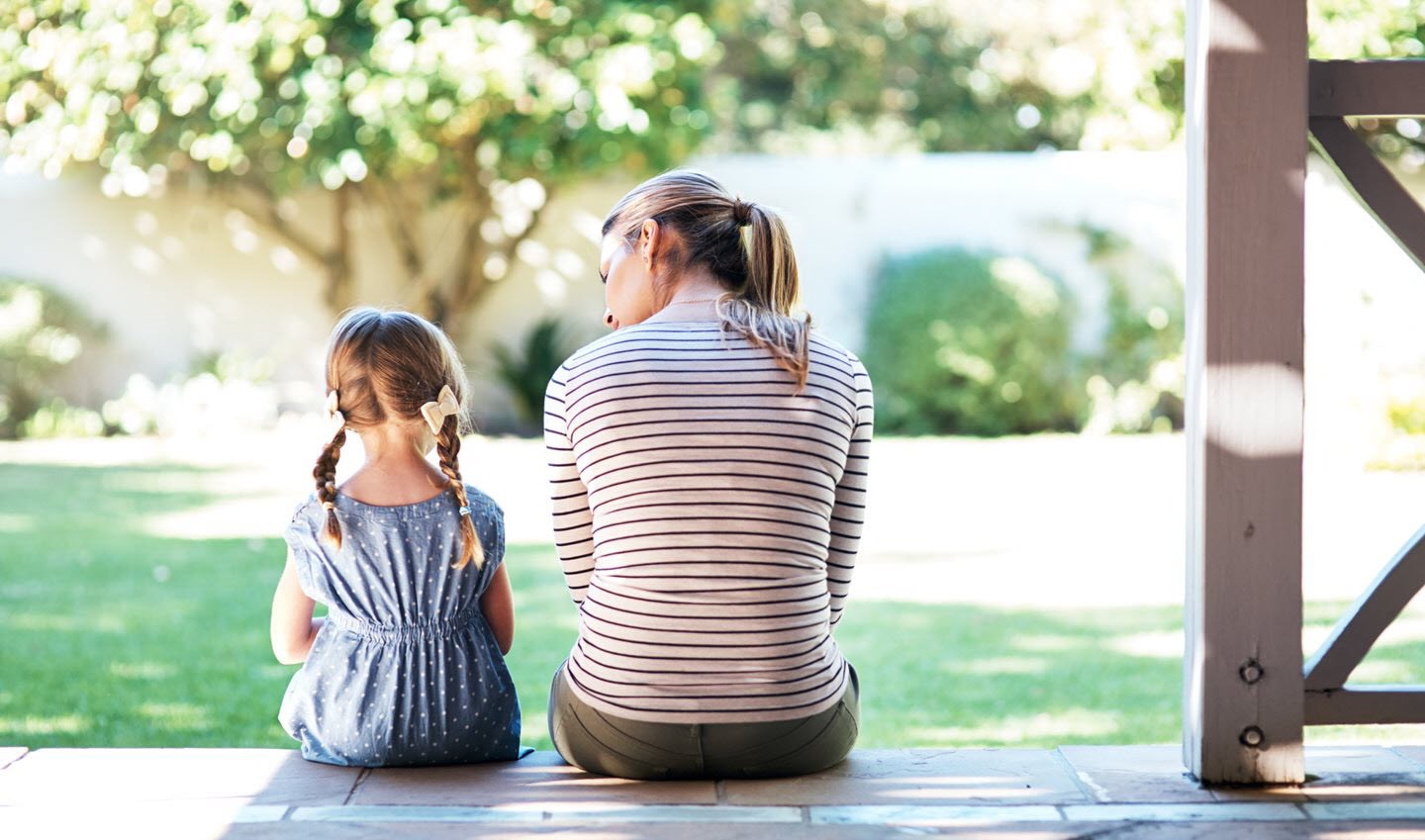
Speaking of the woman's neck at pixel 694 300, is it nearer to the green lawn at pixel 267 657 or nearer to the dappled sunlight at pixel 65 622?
the green lawn at pixel 267 657

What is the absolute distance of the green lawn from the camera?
413 cm

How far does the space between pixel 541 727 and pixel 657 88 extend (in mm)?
7878

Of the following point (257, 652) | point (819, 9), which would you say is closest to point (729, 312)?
point (257, 652)

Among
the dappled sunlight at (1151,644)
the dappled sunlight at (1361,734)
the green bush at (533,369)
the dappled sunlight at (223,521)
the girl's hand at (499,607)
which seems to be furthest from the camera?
the green bush at (533,369)

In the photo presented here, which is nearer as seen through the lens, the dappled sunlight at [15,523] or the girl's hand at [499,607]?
the girl's hand at [499,607]

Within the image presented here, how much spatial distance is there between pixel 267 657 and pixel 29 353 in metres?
7.37

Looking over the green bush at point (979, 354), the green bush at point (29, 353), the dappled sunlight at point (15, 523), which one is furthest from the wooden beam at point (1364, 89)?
the green bush at point (29, 353)

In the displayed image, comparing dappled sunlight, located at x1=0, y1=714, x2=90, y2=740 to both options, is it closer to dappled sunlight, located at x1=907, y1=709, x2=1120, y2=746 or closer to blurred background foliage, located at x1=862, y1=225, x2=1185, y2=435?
dappled sunlight, located at x1=907, y1=709, x2=1120, y2=746

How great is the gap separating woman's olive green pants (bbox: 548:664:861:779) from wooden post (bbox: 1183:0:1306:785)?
2.02ft

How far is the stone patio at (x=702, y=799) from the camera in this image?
230 cm

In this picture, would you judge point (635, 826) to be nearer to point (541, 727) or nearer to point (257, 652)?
point (541, 727)

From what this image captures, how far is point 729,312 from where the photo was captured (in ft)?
8.16

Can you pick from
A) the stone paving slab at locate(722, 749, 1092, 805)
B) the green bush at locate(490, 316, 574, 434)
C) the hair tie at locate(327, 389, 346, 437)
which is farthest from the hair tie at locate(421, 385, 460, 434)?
the green bush at locate(490, 316, 574, 434)

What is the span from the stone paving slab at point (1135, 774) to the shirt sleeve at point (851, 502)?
0.50 m
